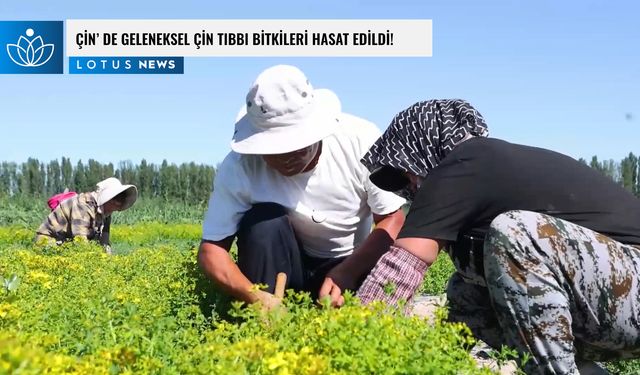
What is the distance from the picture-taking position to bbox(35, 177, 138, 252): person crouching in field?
8047mm

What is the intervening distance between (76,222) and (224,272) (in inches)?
206

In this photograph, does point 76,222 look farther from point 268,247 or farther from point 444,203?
point 444,203

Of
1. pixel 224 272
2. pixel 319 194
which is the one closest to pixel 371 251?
pixel 319 194

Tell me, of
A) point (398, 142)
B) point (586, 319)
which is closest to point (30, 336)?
point (398, 142)

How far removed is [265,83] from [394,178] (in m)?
0.72

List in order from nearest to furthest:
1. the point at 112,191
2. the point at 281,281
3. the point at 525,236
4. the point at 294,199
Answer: the point at 525,236, the point at 281,281, the point at 294,199, the point at 112,191

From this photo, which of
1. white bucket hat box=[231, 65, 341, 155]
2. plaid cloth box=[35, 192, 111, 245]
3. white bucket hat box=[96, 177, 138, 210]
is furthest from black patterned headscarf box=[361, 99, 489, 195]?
plaid cloth box=[35, 192, 111, 245]

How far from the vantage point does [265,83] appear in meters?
3.30

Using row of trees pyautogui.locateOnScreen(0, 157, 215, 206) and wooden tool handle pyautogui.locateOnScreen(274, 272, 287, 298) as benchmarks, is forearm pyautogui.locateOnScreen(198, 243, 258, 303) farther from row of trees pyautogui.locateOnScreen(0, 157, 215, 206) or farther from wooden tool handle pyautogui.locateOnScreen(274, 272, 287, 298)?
row of trees pyautogui.locateOnScreen(0, 157, 215, 206)

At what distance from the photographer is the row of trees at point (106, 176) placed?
108 ft

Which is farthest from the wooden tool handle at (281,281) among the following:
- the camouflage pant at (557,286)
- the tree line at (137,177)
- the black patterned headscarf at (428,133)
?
the tree line at (137,177)

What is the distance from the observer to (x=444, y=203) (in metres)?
2.59

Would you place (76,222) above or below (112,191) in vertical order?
below

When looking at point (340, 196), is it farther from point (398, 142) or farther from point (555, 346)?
point (555, 346)
